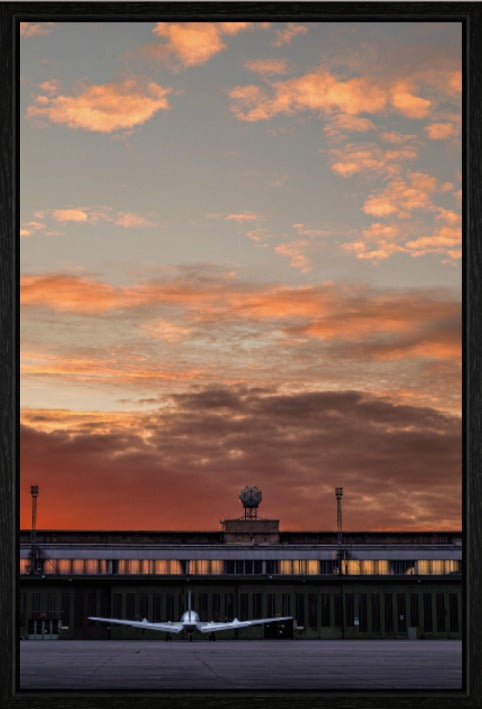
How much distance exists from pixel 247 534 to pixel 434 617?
22998 millimetres

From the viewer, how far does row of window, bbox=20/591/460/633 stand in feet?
196

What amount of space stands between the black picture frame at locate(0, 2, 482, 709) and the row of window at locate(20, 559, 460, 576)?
58.3m

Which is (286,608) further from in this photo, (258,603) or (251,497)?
(251,497)

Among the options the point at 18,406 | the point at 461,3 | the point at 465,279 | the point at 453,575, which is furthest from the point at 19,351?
the point at 453,575

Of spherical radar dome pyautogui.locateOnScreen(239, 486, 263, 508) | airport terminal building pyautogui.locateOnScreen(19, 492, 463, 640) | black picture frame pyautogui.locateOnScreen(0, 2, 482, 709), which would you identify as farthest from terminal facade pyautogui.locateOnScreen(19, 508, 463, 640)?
black picture frame pyautogui.locateOnScreen(0, 2, 482, 709)

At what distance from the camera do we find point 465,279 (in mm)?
8867

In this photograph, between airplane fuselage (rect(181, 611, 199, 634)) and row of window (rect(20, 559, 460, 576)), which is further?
row of window (rect(20, 559, 460, 576))

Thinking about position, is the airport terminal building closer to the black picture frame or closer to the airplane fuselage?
the airplane fuselage

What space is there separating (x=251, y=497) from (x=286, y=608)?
22095mm

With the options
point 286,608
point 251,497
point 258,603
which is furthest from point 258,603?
point 251,497

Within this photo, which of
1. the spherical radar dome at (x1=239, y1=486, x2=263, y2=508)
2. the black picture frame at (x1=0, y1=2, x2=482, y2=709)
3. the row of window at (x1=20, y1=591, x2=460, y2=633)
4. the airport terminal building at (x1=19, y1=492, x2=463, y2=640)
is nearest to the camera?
the black picture frame at (x1=0, y1=2, x2=482, y2=709)

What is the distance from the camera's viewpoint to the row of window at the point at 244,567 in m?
66.1

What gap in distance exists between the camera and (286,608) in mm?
60406

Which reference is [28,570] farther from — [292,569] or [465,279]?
[465,279]
